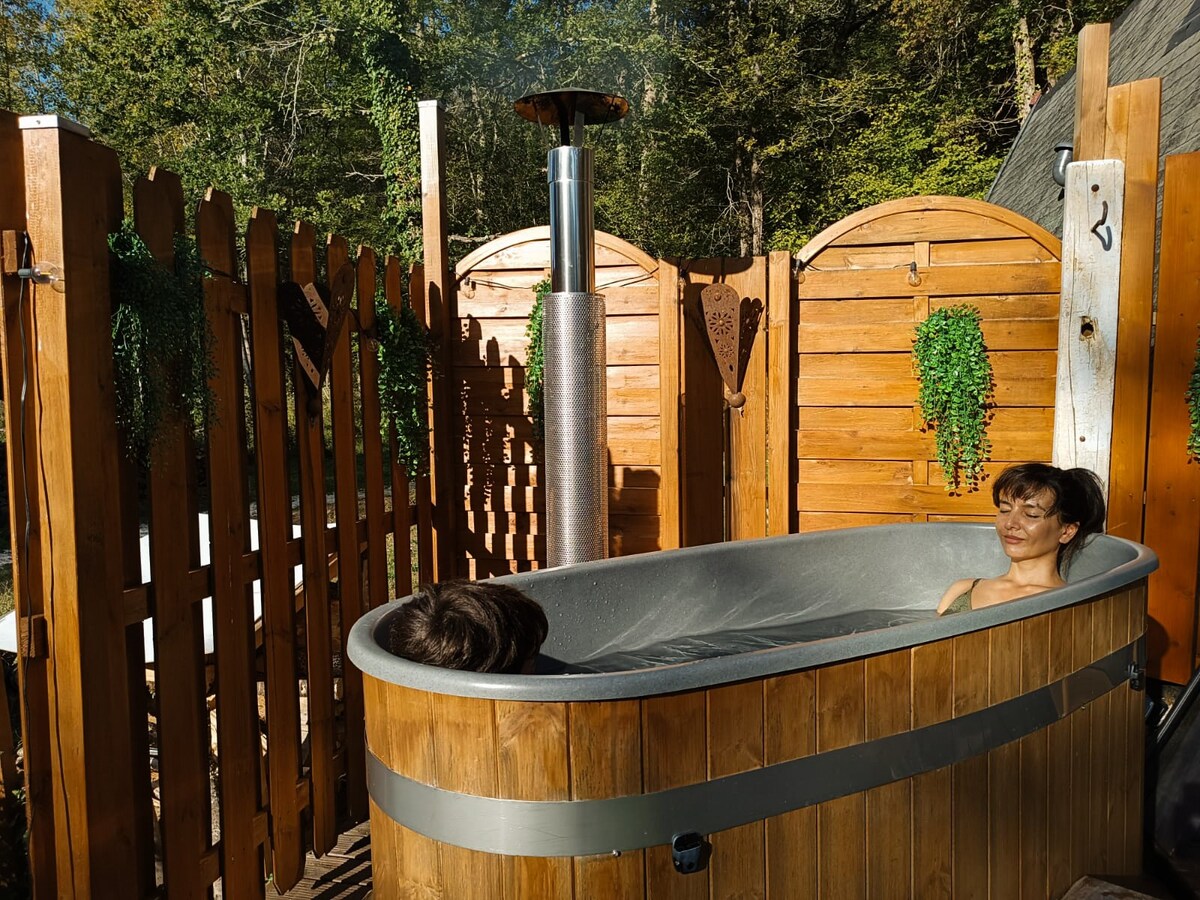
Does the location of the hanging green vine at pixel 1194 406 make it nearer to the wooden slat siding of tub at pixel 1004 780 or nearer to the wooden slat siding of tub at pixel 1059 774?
the wooden slat siding of tub at pixel 1059 774

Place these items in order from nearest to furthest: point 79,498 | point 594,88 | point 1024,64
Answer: point 79,498 → point 1024,64 → point 594,88

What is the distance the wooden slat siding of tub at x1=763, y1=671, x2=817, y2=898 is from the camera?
1687 mm

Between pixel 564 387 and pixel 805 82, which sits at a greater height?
pixel 805 82

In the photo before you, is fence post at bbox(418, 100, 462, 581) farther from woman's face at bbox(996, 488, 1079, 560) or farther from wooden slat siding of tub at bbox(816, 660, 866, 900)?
wooden slat siding of tub at bbox(816, 660, 866, 900)

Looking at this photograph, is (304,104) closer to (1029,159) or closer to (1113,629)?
(1029,159)

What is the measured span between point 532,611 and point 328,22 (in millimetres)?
13548

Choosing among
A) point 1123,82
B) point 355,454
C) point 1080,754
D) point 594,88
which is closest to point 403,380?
point 355,454

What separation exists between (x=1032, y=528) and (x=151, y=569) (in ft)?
7.32

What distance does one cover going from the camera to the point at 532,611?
5.91ft

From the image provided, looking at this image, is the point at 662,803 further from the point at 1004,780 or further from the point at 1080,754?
the point at 1080,754

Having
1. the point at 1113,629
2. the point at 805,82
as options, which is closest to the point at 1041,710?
the point at 1113,629

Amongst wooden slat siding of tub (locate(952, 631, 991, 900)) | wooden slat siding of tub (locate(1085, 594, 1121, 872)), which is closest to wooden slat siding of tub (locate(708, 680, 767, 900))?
wooden slat siding of tub (locate(952, 631, 991, 900))

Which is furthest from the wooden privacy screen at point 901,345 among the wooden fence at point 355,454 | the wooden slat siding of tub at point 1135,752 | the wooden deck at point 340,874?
the wooden deck at point 340,874

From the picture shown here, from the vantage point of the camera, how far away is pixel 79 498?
1.78 metres
